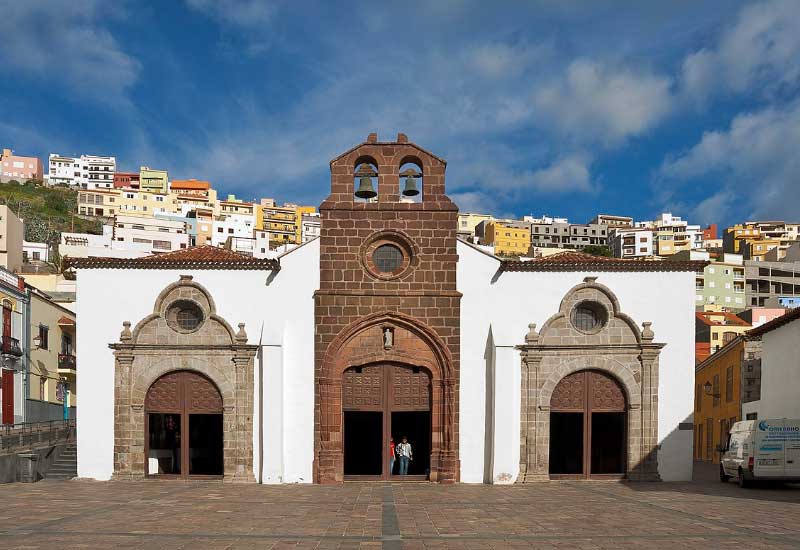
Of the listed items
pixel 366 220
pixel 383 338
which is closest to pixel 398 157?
pixel 366 220

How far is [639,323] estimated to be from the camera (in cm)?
2328

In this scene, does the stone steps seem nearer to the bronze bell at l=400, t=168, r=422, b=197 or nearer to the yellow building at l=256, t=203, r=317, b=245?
the bronze bell at l=400, t=168, r=422, b=197

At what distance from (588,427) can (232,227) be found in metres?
107

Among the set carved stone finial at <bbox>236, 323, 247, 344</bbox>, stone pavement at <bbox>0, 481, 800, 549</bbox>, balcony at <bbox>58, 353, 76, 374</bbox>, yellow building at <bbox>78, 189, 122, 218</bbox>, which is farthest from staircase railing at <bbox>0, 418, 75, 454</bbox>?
yellow building at <bbox>78, 189, 122, 218</bbox>

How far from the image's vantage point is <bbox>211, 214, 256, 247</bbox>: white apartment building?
119688 mm

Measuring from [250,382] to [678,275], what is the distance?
1254 centimetres

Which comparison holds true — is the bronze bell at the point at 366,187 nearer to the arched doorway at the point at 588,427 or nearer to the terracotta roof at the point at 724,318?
the arched doorway at the point at 588,427

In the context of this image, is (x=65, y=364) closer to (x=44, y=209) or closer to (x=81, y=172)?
(x=44, y=209)

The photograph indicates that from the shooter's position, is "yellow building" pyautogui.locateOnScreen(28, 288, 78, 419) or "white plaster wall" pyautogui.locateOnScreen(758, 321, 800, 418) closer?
"white plaster wall" pyautogui.locateOnScreen(758, 321, 800, 418)

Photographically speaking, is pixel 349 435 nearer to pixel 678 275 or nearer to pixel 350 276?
pixel 350 276

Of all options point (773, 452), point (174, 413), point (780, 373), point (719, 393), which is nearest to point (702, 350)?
point (719, 393)

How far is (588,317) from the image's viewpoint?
23641 mm

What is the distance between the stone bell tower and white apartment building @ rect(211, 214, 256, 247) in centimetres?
9661

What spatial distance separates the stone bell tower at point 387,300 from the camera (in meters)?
22.9
